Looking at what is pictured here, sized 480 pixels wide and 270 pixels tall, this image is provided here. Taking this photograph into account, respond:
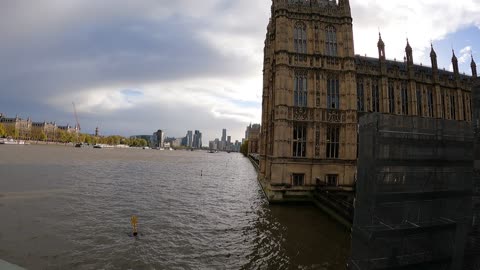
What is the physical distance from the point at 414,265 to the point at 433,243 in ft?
2.40

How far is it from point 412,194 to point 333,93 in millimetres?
Result: 23433

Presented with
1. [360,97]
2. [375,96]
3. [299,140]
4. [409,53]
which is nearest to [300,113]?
[299,140]

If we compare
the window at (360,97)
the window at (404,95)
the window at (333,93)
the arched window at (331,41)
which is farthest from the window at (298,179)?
the window at (404,95)

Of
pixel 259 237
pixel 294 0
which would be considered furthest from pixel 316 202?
pixel 294 0

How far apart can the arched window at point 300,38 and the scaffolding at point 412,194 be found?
2324cm

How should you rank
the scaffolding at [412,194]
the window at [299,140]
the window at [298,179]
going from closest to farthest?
the scaffolding at [412,194]
the window at [298,179]
the window at [299,140]

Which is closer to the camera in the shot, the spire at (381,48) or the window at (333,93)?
the window at (333,93)

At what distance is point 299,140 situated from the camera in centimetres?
2705

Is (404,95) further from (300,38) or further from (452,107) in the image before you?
(300,38)

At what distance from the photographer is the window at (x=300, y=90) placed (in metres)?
A: 27.2

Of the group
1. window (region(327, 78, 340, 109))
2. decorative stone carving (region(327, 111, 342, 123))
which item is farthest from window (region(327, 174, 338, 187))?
window (region(327, 78, 340, 109))

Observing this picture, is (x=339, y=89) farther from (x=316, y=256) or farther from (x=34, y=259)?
(x=34, y=259)

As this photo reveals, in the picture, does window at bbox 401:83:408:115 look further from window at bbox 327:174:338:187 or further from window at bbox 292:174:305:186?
window at bbox 292:174:305:186

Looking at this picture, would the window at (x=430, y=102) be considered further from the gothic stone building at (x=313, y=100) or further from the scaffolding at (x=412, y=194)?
the scaffolding at (x=412, y=194)
